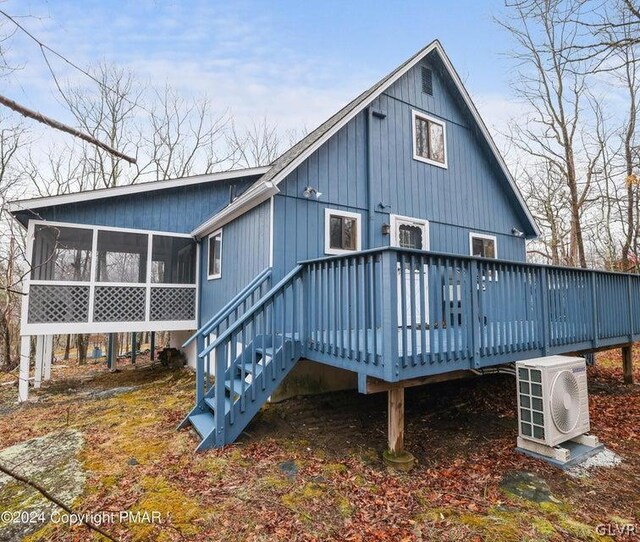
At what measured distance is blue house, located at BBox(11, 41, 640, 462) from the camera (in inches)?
169

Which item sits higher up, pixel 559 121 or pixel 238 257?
pixel 559 121

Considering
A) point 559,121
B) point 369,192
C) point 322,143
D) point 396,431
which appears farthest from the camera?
point 559,121

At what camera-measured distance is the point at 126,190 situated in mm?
7945

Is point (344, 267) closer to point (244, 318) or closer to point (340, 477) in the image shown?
point (244, 318)

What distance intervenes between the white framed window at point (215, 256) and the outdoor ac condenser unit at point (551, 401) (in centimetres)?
618

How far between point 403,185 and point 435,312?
446 centimetres

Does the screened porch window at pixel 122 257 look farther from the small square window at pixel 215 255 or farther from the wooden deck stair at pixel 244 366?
the wooden deck stair at pixel 244 366

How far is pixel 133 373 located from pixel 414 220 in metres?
8.48

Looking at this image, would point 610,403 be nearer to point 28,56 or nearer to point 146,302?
point 28,56

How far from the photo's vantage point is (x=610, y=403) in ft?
21.5

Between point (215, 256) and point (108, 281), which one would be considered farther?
point (215, 256)

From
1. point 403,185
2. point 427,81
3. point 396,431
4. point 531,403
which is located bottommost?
point 396,431

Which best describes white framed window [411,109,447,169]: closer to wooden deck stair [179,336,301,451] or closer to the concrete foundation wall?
the concrete foundation wall

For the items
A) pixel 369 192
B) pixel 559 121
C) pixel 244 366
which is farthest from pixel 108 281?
pixel 559 121
